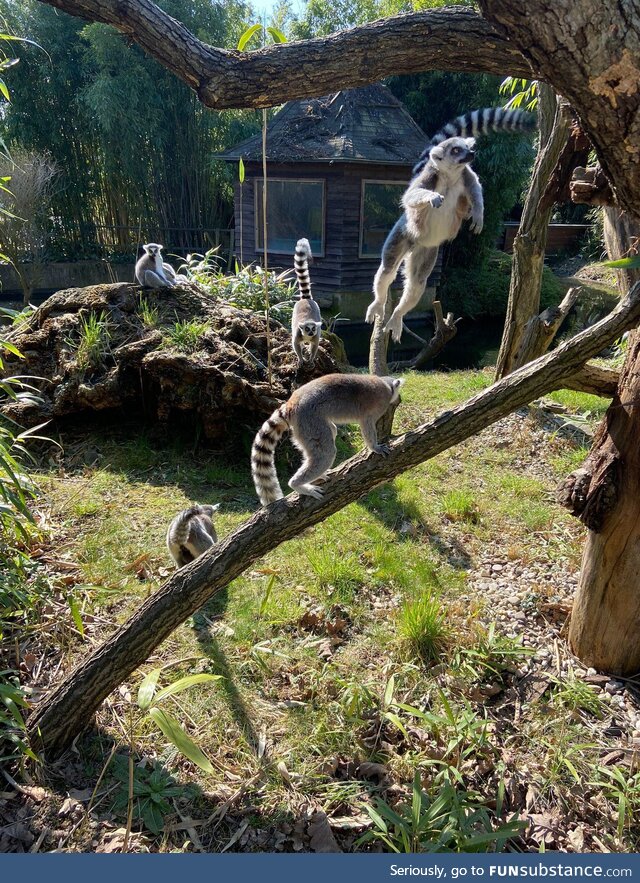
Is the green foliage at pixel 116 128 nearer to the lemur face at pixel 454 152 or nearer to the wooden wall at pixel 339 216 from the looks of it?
the wooden wall at pixel 339 216

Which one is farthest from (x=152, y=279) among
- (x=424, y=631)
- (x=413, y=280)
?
(x=424, y=631)

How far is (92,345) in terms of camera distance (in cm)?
586

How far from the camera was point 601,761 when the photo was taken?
284cm

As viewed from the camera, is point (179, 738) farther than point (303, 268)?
No

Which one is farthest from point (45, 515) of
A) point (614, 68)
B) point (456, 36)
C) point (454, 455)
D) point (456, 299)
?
point (456, 299)

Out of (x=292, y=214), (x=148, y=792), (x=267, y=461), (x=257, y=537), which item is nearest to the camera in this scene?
(x=148, y=792)

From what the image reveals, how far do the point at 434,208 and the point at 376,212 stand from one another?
428 inches

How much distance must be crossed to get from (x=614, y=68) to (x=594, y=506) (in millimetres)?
2002

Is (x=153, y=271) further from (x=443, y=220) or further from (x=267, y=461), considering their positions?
(x=267, y=461)

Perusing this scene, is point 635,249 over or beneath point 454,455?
over

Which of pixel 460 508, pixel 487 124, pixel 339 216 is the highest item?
pixel 339 216

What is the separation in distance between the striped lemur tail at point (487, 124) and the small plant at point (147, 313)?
3.02 meters

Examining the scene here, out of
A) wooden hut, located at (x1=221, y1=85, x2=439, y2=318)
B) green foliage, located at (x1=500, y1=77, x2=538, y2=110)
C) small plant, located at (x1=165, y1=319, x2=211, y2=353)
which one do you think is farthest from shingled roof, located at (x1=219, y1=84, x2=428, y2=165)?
small plant, located at (x1=165, y1=319, x2=211, y2=353)

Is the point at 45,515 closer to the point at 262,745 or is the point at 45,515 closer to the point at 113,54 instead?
the point at 262,745
